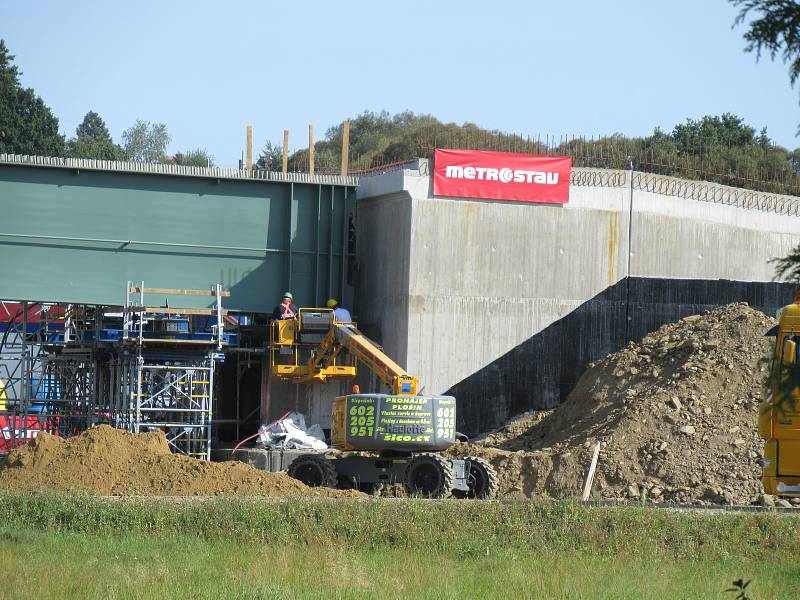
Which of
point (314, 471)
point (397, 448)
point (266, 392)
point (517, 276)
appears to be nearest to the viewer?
point (397, 448)

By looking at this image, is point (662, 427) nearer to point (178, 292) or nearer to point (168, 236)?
point (178, 292)

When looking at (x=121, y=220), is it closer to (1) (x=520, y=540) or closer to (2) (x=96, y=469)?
(2) (x=96, y=469)

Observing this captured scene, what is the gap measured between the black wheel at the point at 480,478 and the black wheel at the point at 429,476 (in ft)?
2.11

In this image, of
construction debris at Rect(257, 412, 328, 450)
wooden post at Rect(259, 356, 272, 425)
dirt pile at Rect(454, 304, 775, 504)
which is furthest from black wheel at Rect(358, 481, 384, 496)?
wooden post at Rect(259, 356, 272, 425)

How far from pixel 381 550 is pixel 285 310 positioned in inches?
736

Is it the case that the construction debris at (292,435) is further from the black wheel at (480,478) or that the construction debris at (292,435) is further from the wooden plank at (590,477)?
the wooden plank at (590,477)

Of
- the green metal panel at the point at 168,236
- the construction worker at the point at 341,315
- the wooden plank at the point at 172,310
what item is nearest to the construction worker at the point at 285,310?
the green metal panel at the point at 168,236

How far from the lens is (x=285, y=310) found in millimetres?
36969

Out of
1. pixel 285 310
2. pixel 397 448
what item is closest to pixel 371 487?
pixel 397 448

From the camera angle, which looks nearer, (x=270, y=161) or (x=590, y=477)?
(x=590, y=477)

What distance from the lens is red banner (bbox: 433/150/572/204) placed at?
121 ft

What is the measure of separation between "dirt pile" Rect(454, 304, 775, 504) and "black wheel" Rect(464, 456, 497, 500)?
62.2 inches

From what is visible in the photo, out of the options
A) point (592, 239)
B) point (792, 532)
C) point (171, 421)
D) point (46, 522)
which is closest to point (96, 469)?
point (46, 522)

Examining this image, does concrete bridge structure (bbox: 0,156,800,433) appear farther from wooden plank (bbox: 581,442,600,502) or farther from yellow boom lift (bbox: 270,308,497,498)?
wooden plank (bbox: 581,442,600,502)
